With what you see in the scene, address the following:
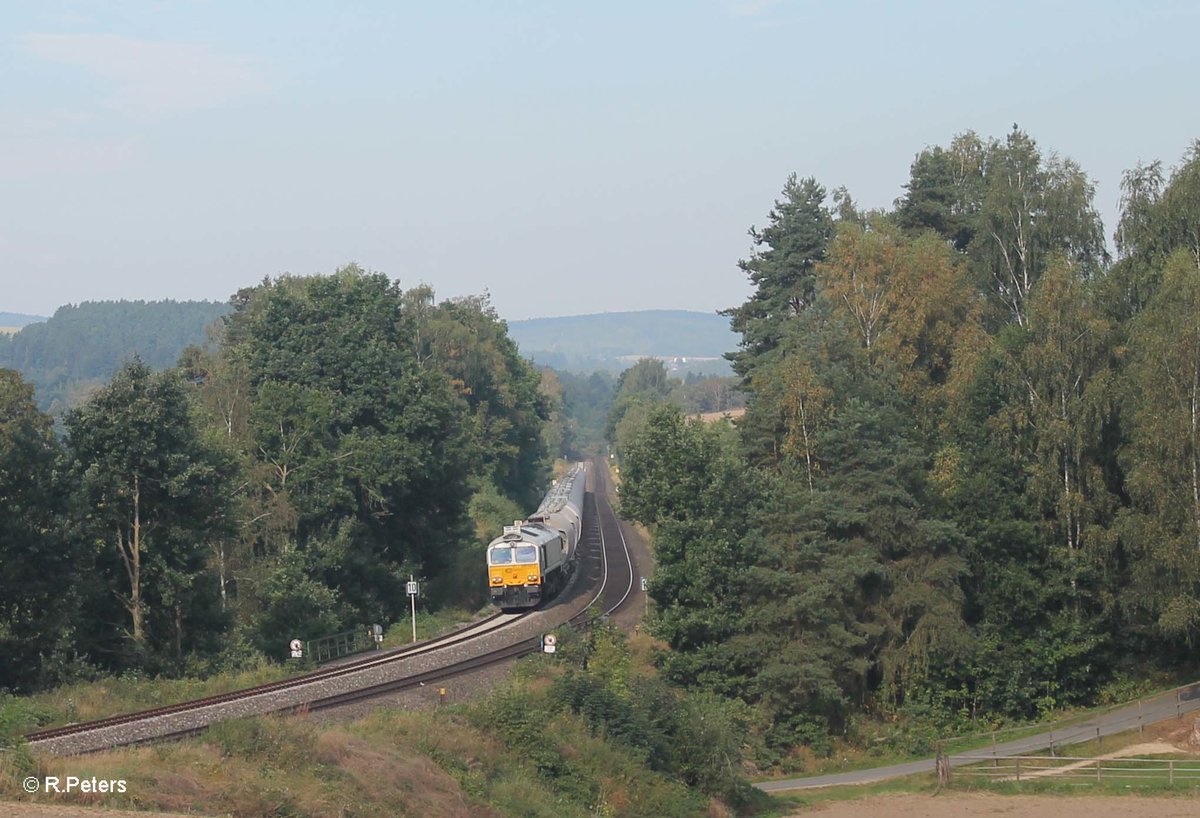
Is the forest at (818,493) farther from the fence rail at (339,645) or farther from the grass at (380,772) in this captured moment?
the grass at (380,772)

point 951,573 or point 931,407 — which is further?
point 931,407

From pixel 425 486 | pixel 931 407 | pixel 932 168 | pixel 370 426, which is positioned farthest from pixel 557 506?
pixel 932 168

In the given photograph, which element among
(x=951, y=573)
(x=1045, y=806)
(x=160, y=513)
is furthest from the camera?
(x=951, y=573)

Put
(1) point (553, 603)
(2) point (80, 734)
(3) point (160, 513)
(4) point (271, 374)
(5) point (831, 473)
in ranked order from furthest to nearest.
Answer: (4) point (271, 374) → (1) point (553, 603) → (5) point (831, 473) → (3) point (160, 513) → (2) point (80, 734)

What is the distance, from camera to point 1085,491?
145 ft

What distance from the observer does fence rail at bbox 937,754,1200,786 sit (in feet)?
109

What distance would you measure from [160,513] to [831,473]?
2328 centimetres

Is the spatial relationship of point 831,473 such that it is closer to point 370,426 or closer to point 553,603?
point 553,603

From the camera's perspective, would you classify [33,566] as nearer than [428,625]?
Yes

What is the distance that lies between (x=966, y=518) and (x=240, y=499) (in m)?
28.0

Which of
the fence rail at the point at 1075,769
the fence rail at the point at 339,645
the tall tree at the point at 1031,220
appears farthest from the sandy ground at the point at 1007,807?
the tall tree at the point at 1031,220

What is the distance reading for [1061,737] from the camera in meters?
39.0

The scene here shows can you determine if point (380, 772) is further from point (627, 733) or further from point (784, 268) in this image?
point (784, 268)

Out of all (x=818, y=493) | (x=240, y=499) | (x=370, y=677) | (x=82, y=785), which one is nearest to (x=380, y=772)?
(x=82, y=785)
